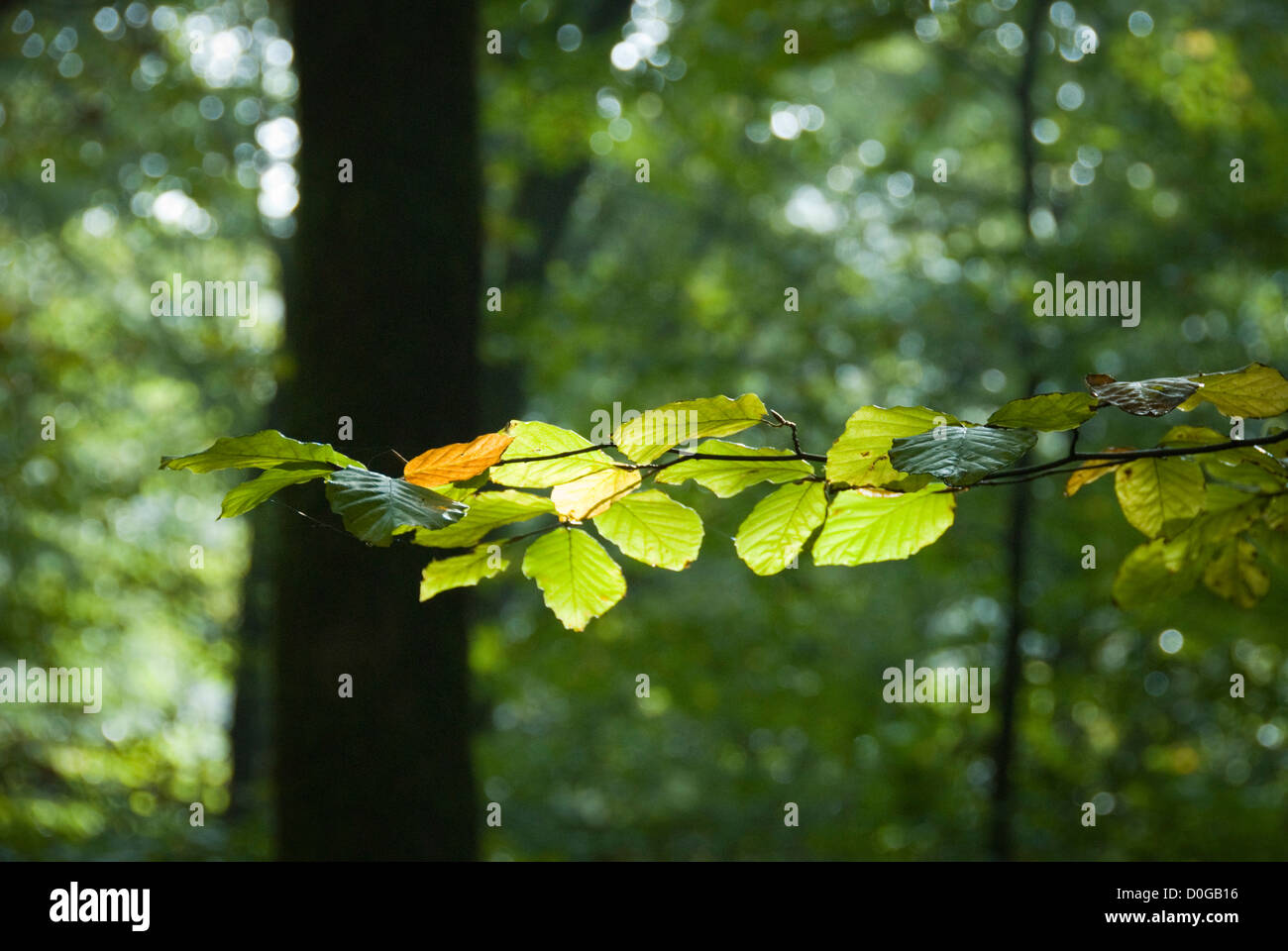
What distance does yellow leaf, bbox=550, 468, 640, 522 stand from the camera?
A: 0.72 meters

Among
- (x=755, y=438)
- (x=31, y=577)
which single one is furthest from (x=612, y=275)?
(x=31, y=577)

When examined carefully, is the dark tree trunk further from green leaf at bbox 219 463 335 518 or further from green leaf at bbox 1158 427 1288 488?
green leaf at bbox 1158 427 1288 488

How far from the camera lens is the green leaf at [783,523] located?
76 cm

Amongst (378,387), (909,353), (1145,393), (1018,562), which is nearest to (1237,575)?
(1145,393)

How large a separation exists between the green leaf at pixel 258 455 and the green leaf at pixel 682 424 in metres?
0.22

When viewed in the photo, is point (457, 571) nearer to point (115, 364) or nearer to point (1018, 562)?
point (1018, 562)

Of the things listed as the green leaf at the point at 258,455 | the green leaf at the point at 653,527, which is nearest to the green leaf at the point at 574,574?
the green leaf at the point at 653,527

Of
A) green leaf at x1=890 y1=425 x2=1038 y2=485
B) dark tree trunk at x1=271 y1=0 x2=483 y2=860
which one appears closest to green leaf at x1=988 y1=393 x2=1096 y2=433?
green leaf at x1=890 y1=425 x2=1038 y2=485

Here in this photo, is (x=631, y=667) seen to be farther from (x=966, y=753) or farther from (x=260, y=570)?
(x=260, y=570)

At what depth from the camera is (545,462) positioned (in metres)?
0.74

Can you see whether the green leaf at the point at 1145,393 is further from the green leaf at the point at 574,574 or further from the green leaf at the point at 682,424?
the green leaf at the point at 574,574

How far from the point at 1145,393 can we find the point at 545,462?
0.46 metres

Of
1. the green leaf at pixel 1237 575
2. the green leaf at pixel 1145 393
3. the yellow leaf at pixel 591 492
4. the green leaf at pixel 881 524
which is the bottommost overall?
the green leaf at pixel 1237 575

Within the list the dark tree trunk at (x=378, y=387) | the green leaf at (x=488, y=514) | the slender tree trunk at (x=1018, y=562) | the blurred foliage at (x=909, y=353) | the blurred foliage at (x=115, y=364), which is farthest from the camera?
the blurred foliage at (x=115, y=364)
